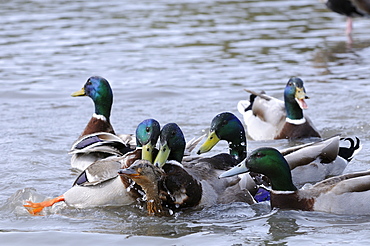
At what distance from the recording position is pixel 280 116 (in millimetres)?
9117

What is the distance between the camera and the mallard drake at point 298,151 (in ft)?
23.0

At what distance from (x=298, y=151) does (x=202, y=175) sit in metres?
1.11

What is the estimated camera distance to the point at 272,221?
5980 mm

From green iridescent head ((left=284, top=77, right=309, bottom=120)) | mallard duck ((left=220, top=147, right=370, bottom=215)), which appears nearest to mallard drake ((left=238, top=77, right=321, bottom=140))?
green iridescent head ((left=284, top=77, right=309, bottom=120))

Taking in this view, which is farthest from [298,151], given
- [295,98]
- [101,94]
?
[101,94]

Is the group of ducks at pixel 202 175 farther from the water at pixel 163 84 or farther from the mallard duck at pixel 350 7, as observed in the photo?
the mallard duck at pixel 350 7

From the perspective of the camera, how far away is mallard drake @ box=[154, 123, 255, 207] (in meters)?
6.14

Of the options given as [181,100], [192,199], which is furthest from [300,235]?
[181,100]

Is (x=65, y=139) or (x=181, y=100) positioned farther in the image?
(x=181, y=100)

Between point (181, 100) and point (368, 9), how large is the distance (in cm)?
736

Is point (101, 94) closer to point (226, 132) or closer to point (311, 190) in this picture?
point (226, 132)

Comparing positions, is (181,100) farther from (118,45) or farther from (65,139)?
(118,45)

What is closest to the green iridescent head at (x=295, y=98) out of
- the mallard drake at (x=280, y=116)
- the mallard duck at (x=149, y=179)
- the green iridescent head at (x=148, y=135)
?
the mallard drake at (x=280, y=116)

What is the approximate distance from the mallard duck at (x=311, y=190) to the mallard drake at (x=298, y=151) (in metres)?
0.88
